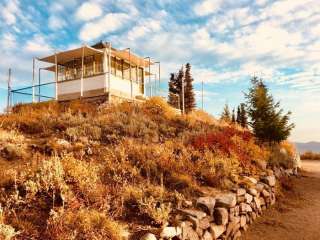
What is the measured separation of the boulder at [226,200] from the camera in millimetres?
9180

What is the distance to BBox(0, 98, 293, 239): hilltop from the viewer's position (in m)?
6.50

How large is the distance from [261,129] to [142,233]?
12957 mm

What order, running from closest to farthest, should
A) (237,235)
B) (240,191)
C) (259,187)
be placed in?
(237,235)
(240,191)
(259,187)

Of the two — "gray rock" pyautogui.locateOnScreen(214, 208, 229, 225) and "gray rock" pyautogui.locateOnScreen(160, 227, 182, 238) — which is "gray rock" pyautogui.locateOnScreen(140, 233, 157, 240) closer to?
"gray rock" pyautogui.locateOnScreen(160, 227, 182, 238)

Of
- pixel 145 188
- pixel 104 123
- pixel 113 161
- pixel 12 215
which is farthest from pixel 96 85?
pixel 12 215

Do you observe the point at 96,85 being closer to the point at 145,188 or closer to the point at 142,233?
the point at 145,188

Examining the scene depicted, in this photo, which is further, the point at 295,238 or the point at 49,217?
the point at 295,238

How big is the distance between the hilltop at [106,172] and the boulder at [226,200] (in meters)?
0.48

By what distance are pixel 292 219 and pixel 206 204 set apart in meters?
4.32

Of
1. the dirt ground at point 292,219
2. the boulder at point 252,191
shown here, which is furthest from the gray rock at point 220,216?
the boulder at point 252,191

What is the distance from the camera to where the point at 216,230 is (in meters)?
8.48

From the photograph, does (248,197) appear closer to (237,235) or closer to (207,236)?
(237,235)

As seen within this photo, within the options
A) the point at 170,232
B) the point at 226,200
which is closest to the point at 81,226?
the point at 170,232

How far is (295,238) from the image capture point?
31.9 ft
